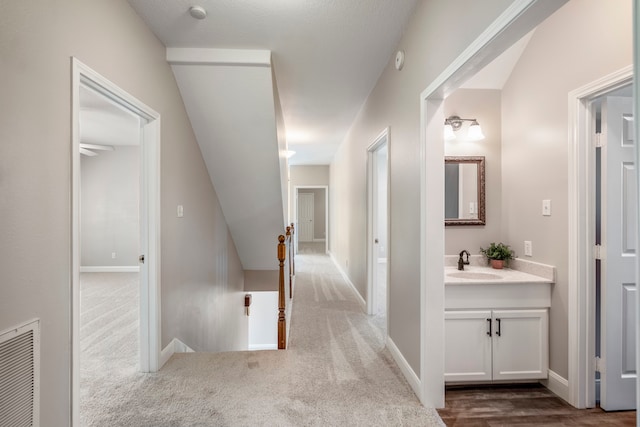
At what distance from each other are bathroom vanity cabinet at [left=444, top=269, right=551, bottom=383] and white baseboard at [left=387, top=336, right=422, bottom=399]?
11.1 inches

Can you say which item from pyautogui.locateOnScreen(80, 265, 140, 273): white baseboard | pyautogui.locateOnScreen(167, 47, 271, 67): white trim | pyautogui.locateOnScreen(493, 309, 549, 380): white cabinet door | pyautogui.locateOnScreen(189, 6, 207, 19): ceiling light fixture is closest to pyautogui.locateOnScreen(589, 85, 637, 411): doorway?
pyautogui.locateOnScreen(493, 309, 549, 380): white cabinet door

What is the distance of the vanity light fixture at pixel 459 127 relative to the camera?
2791mm

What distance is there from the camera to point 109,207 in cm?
668

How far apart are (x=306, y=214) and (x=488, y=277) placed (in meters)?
9.91

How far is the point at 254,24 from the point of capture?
227cm

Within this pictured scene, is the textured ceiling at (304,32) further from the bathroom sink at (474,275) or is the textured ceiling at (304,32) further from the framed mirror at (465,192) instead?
the bathroom sink at (474,275)

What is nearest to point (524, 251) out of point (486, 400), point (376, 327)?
point (486, 400)

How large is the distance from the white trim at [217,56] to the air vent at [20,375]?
215 centimetres

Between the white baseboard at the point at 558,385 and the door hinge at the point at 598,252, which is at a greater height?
the door hinge at the point at 598,252

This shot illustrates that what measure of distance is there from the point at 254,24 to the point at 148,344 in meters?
2.52

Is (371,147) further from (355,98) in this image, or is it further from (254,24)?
(254,24)

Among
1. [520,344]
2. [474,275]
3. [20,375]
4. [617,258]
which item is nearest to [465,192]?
[474,275]

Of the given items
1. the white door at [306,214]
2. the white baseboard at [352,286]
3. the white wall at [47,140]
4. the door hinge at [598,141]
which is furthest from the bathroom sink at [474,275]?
the white door at [306,214]

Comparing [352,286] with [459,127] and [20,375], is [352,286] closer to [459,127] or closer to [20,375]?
[459,127]
